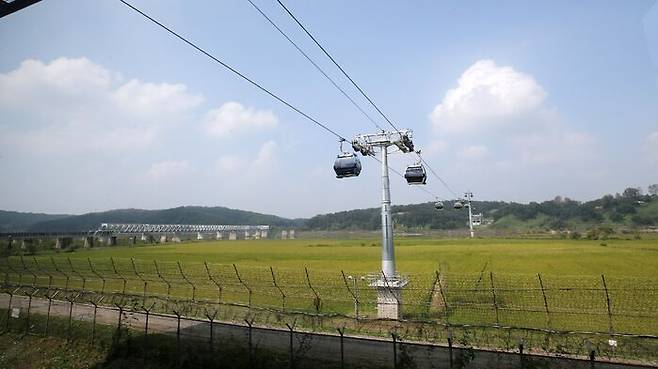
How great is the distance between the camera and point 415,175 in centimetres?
2594

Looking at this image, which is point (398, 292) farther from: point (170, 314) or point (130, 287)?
point (130, 287)

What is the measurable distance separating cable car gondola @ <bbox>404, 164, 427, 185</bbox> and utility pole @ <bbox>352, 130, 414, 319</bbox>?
143cm

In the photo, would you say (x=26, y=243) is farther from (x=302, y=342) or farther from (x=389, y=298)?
(x=302, y=342)

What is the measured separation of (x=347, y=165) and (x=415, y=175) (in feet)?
17.8

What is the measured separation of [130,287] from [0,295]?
9386 mm

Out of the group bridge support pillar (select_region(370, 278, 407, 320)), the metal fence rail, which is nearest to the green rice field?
bridge support pillar (select_region(370, 278, 407, 320))

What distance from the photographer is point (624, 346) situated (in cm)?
1677

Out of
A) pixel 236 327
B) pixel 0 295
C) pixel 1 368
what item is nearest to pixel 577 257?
pixel 236 327

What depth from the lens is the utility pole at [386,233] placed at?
2172cm

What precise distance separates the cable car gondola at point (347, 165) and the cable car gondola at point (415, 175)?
4654 millimetres

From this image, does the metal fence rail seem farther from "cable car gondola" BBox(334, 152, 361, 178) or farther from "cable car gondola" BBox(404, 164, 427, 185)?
"cable car gondola" BBox(404, 164, 427, 185)

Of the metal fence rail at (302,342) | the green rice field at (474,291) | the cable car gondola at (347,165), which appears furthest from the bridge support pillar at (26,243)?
the cable car gondola at (347,165)

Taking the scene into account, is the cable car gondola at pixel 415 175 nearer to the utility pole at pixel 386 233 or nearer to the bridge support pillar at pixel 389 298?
the utility pole at pixel 386 233

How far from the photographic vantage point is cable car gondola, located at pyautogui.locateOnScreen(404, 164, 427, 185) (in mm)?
25734
